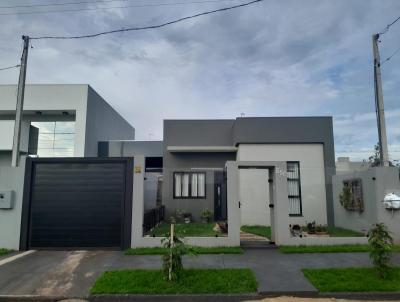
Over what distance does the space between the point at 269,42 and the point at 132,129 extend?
21441 mm

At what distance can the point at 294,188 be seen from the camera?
9305 millimetres

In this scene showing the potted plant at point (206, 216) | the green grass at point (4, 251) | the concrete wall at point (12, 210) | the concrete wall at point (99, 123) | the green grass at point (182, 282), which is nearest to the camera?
the green grass at point (182, 282)

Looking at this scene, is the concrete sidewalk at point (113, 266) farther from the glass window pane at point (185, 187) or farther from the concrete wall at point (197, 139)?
the concrete wall at point (197, 139)

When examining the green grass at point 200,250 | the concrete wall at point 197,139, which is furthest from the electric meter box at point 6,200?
the concrete wall at point 197,139

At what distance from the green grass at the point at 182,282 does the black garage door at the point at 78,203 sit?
2.62 meters

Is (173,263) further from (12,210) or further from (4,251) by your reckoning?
(12,210)

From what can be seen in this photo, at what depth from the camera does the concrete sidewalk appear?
5.48m

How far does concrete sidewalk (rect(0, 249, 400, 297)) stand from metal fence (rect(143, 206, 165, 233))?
105 centimetres

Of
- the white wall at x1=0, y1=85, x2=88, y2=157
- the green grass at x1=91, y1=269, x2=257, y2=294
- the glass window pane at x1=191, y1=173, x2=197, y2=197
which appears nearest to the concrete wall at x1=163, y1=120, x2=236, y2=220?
the glass window pane at x1=191, y1=173, x2=197, y2=197

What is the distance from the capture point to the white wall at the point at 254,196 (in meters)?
9.55

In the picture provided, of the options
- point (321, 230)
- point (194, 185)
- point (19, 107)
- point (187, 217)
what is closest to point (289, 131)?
point (321, 230)

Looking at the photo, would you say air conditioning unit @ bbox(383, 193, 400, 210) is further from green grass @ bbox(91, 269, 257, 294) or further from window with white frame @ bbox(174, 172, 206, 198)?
window with white frame @ bbox(174, 172, 206, 198)

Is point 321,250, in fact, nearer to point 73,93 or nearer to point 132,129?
point 73,93

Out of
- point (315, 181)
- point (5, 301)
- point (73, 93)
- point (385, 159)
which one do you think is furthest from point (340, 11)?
point (73, 93)
